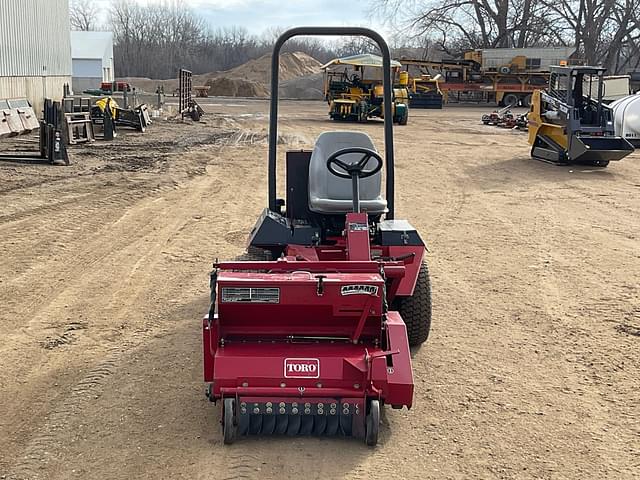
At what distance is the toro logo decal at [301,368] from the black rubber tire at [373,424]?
29 cm

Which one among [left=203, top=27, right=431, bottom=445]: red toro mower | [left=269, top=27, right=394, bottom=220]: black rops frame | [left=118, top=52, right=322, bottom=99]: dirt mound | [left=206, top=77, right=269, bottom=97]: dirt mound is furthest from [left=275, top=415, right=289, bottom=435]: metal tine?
[left=206, top=77, right=269, bottom=97]: dirt mound

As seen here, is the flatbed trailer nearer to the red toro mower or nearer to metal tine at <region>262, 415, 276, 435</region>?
the red toro mower

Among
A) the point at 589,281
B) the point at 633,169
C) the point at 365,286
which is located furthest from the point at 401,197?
the point at 365,286

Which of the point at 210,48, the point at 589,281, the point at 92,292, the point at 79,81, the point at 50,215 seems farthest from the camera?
the point at 210,48

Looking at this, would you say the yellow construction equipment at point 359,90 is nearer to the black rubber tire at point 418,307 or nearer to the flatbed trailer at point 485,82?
the flatbed trailer at point 485,82

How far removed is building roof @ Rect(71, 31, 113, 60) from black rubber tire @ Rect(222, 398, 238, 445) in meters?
45.1

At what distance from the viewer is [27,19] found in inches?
875

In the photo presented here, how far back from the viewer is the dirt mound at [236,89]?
4878 centimetres

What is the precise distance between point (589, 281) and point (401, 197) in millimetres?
4882

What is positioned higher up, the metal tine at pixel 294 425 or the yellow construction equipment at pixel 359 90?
the yellow construction equipment at pixel 359 90

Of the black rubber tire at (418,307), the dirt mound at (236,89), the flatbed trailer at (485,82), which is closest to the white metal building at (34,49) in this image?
the flatbed trailer at (485,82)

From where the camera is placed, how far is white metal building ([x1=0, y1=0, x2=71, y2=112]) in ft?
66.6

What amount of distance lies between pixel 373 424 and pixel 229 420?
0.66 m

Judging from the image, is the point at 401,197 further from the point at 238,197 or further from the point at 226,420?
the point at 226,420
